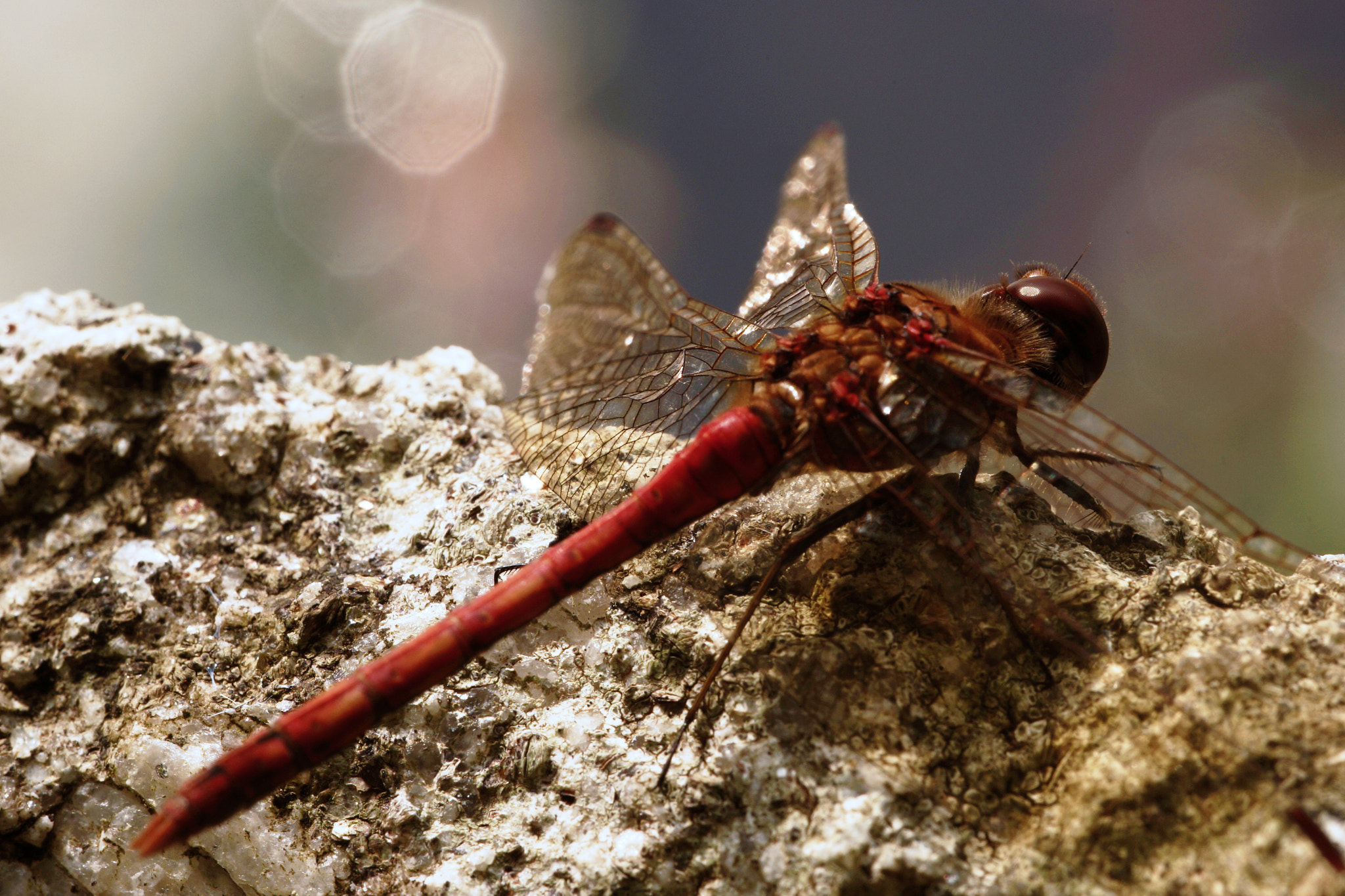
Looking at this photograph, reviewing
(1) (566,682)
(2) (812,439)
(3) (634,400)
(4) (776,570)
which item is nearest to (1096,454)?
(2) (812,439)

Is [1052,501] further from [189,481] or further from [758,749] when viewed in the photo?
[189,481]

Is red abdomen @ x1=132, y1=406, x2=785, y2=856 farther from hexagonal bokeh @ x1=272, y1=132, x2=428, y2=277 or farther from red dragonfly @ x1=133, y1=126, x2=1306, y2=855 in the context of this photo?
hexagonal bokeh @ x1=272, y1=132, x2=428, y2=277

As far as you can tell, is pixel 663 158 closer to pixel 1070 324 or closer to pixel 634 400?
pixel 634 400

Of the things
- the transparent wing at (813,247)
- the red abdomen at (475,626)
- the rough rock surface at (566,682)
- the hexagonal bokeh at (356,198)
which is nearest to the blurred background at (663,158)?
the hexagonal bokeh at (356,198)

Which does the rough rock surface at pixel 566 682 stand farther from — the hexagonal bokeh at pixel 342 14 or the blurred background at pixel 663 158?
the hexagonal bokeh at pixel 342 14

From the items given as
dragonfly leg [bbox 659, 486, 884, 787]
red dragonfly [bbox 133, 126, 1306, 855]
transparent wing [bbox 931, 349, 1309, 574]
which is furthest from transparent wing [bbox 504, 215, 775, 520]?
transparent wing [bbox 931, 349, 1309, 574]

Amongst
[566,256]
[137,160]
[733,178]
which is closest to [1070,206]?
[733,178]
